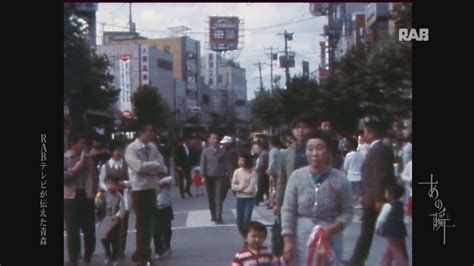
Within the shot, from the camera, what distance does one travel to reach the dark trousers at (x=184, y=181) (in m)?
7.73

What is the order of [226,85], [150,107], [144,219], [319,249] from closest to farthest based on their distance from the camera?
[319,249]
[150,107]
[226,85]
[144,219]

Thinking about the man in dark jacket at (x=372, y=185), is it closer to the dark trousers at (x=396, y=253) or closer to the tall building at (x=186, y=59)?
the dark trousers at (x=396, y=253)

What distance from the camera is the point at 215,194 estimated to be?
784 centimetres

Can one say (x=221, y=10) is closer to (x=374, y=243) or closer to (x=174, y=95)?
(x=174, y=95)

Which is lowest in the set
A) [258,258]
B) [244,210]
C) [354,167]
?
[258,258]

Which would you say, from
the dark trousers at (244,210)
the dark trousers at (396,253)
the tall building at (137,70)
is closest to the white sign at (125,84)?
the tall building at (137,70)

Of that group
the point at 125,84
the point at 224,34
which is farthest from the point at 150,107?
the point at 224,34

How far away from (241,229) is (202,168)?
1.38ft

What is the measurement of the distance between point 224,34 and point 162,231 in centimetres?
107

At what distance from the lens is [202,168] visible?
25.8ft
